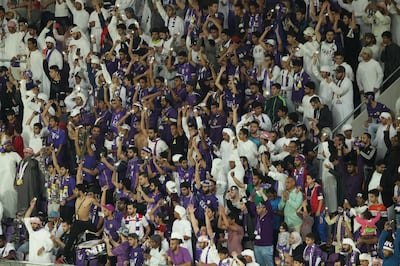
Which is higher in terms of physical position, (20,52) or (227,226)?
(20,52)

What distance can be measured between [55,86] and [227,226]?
19.7 ft

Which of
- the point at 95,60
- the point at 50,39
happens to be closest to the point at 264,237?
the point at 95,60

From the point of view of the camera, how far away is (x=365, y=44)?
74.4ft

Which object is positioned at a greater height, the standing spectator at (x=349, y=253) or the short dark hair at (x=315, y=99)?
the short dark hair at (x=315, y=99)

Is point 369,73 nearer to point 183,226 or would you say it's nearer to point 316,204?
point 316,204

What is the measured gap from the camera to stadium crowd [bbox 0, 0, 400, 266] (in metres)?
20.6

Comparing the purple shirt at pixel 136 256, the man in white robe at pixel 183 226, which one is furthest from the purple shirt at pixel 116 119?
the purple shirt at pixel 136 256

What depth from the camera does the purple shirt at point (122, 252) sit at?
21.0m

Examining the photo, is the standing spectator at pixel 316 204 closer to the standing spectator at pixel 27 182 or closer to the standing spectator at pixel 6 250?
the standing spectator at pixel 6 250

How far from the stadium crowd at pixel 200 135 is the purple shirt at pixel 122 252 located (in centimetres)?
3

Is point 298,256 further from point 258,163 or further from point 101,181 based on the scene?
point 101,181

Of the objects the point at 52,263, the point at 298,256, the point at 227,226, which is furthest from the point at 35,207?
the point at 298,256

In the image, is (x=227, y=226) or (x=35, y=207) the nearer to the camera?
(x=227, y=226)

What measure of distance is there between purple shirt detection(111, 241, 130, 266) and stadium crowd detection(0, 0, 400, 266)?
0.03 meters
